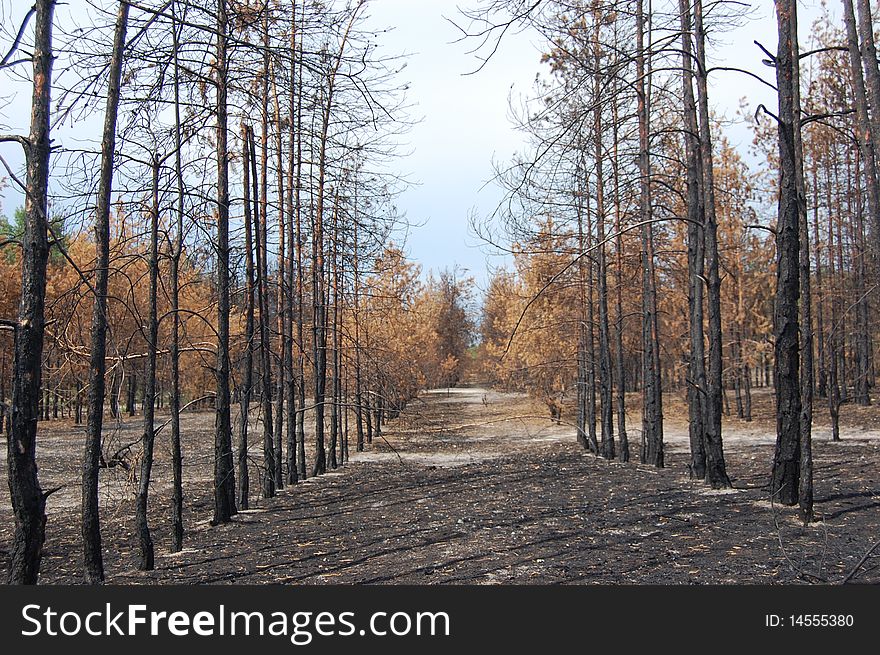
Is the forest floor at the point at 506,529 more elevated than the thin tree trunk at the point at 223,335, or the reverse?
the thin tree trunk at the point at 223,335

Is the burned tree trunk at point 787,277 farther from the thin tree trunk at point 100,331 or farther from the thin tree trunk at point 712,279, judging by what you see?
the thin tree trunk at point 100,331

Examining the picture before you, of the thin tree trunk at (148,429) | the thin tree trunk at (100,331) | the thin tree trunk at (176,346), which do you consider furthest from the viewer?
the thin tree trunk at (176,346)

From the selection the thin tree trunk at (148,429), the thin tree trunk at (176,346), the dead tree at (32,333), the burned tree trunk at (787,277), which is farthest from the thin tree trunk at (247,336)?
the burned tree trunk at (787,277)

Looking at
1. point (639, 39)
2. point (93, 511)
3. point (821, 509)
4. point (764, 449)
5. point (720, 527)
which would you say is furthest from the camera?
point (764, 449)

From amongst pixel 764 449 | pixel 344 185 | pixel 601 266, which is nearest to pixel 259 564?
pixel 344 185

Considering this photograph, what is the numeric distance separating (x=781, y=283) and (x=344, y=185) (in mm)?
9084

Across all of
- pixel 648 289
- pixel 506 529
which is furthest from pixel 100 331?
pixel 648 289

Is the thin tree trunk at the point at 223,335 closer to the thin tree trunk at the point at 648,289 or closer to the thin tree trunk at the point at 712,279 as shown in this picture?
the thin tree trunk at the point at 712,279

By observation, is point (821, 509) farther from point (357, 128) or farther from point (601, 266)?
point (357, 128)

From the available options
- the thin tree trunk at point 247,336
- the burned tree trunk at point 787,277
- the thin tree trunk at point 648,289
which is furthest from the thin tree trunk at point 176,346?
the thin tree trunk at point 648,289

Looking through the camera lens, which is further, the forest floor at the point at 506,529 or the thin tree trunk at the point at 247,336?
the thin tree trunk at the point at 247,336

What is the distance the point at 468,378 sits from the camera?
83.4 m

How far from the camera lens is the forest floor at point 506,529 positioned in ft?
19.3

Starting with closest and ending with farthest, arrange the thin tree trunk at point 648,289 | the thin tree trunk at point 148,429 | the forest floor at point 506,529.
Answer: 1. the forest floor at point 506,529
2. the thin tree trunk at point 148,429
3. the thin tree trunk at point 648,289
